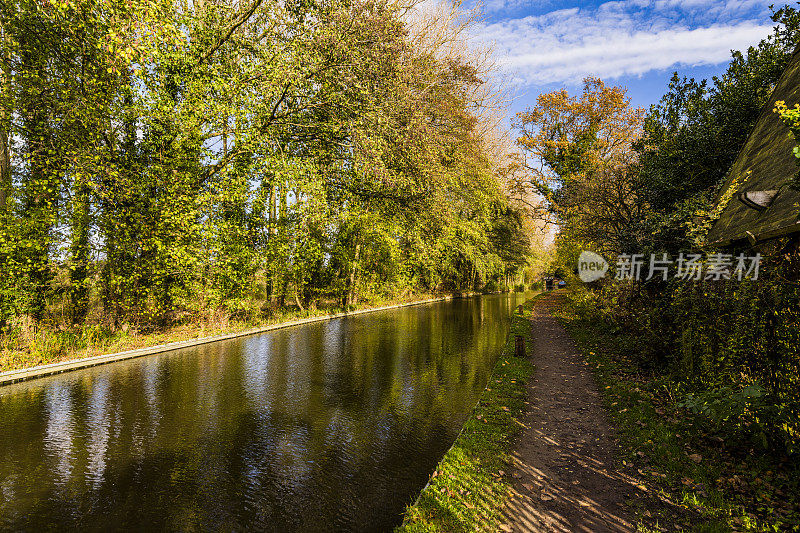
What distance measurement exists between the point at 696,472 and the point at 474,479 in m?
2.85

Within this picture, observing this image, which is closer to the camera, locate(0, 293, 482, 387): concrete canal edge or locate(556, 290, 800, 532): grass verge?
locate(556, 290, 800, 532): grass verge

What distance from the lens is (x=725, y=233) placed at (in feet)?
25.6

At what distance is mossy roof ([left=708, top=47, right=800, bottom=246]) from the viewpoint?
5872mm

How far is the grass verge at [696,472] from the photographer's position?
3.82m

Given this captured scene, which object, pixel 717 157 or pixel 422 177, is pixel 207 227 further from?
pixel 717 157

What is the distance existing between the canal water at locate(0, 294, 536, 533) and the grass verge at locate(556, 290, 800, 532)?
281 centimetres

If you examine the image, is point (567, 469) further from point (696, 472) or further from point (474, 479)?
point (696, 472)

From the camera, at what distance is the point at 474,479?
15.3 ft

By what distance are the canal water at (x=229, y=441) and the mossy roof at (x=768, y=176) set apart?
608cm

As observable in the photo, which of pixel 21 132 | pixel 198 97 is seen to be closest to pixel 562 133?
pixel 198 97

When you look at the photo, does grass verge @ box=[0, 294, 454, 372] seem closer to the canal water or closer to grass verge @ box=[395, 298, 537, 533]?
the canal water
